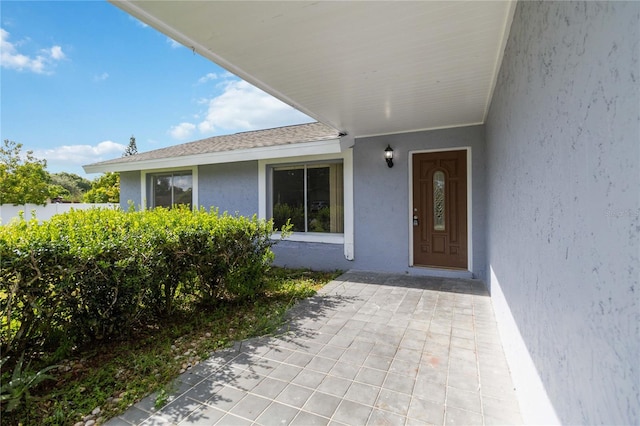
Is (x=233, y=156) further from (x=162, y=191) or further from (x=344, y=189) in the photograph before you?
(x=162, y=191)

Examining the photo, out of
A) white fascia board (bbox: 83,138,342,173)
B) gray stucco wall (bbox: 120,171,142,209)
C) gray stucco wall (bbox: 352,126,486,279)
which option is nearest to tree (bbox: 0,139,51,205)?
white fascia board (bbox: 83,138,342,173)

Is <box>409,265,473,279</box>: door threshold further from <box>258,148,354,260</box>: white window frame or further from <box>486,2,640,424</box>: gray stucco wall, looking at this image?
<box>486,2,640,424</box>: gray stucco wall

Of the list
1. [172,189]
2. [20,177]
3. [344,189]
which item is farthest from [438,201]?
[20,177]

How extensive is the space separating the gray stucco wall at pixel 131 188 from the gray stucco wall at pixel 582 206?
10.7 m

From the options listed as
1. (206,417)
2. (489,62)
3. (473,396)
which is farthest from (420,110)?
(206,417)

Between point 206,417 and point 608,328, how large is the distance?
2.45m

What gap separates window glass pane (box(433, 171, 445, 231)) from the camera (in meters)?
6.16

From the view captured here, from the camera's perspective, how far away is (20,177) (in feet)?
56.1

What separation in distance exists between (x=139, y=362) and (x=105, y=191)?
25.4 m

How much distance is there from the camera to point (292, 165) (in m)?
7.44

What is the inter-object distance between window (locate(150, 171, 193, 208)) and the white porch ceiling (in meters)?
5.65

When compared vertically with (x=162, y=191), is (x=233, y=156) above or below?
above

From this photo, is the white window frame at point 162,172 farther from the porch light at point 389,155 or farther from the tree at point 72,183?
the tree at point 72,183

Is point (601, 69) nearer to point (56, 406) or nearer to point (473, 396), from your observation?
point (473, 396)
